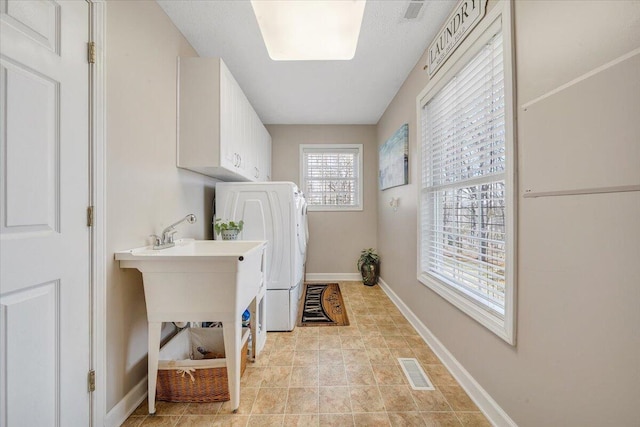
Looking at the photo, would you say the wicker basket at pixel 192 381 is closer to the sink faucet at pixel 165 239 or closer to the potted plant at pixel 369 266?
the sink faucet at pixel 165 239

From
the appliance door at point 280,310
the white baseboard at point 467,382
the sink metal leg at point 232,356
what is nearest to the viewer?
the white baseboard at point 467,382

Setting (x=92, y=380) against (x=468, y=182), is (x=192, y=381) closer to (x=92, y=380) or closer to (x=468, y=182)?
(x=92, y=380)

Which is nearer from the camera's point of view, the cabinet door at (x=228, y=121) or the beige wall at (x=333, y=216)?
the cabinet door at (x=228, y=121)

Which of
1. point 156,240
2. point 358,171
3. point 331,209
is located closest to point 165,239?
point 156,240

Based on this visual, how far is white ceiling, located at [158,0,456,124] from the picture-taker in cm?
178

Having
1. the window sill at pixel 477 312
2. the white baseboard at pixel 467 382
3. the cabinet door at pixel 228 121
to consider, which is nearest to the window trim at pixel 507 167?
the window sill at pixel 477 312

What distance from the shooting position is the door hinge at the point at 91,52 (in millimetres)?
1188

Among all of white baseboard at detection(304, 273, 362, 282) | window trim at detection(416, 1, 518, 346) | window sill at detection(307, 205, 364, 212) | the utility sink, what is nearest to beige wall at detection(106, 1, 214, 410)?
the utility sink

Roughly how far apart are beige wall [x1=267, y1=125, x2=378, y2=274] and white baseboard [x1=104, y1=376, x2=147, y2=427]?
110 inches

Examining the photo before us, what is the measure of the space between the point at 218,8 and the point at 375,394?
276cm

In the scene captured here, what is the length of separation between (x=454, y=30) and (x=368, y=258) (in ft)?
9.70

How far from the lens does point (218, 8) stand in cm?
176

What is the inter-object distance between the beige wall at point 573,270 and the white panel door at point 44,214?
199 centimetres

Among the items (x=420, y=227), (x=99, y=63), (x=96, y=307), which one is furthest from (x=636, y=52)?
(x=96, y=307)
